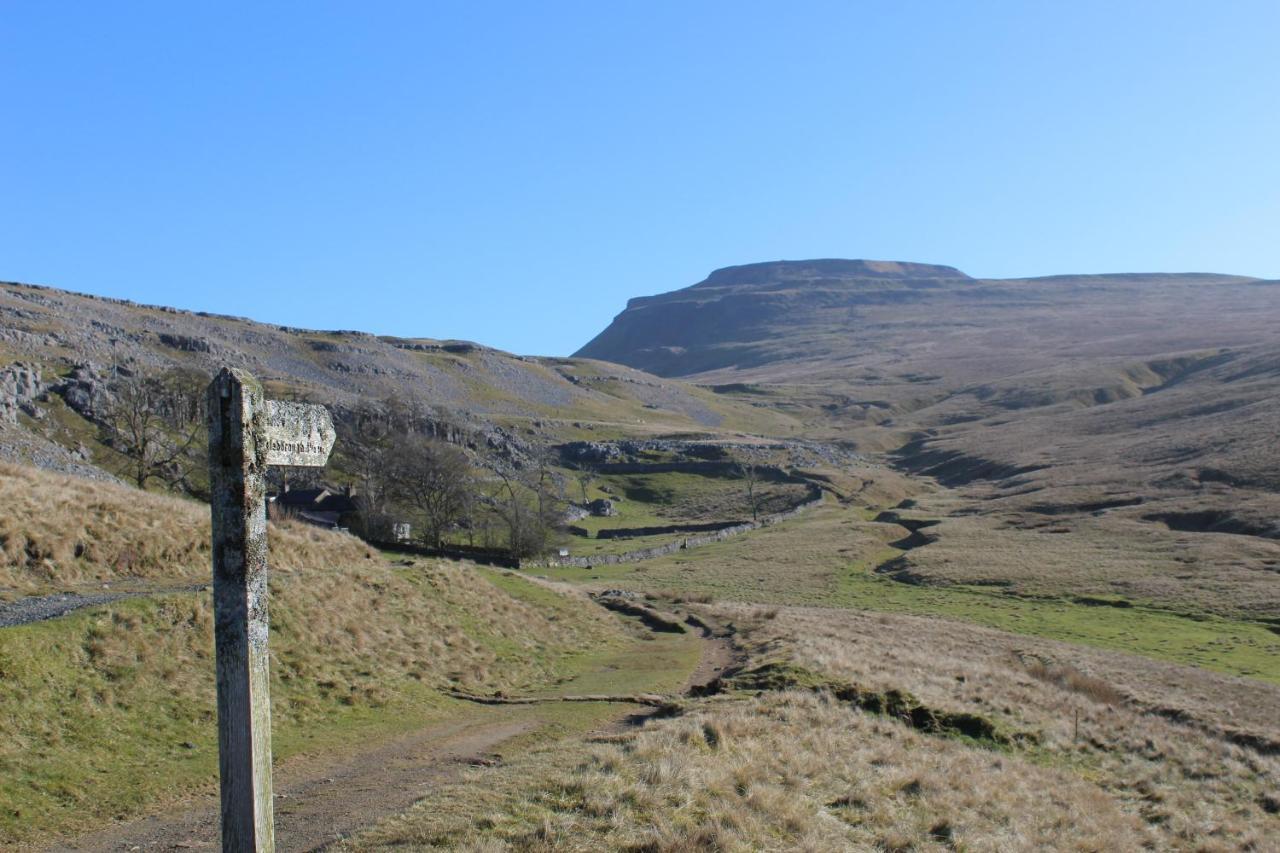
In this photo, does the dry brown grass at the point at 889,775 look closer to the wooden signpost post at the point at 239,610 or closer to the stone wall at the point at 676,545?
the wooden signpost post at the point at 239,610

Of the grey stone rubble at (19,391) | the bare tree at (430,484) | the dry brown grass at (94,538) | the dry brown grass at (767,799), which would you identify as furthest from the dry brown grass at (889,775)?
the grey stone rubble at (19,391)

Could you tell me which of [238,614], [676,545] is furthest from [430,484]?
[238,614]

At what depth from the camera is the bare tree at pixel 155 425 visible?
6575 centimetres

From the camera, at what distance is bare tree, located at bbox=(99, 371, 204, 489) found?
2589 inches

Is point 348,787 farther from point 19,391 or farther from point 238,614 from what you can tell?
point 19,391

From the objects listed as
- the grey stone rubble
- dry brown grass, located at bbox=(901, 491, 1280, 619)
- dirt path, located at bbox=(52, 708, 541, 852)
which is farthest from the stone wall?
dirt path, located at bbox=(52, 708, 541, 852)

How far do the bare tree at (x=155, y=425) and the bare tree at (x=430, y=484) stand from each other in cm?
1419

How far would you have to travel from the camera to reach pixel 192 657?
18.4 m

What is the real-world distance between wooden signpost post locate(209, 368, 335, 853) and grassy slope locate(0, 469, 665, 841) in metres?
7.31

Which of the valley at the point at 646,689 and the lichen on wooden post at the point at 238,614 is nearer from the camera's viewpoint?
the lichen on wooden post at the point at 238,614

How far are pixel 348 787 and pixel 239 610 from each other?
9.04 meters

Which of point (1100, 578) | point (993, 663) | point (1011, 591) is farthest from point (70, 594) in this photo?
point (1100, 578)

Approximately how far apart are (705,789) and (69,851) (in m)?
7.87

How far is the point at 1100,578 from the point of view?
206 feet
